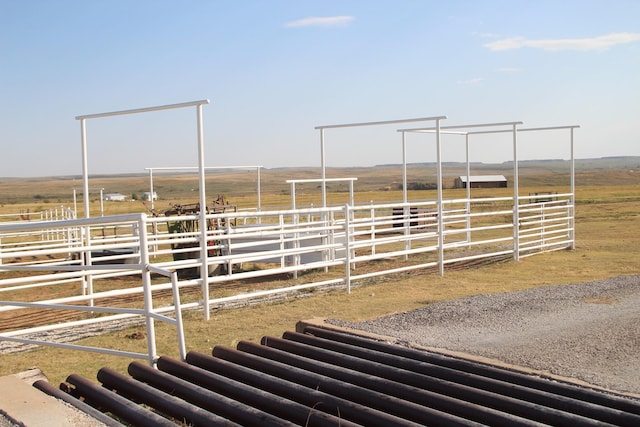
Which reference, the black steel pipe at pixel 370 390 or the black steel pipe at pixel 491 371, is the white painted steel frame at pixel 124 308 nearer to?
the black steel pipe at pixel 370 390

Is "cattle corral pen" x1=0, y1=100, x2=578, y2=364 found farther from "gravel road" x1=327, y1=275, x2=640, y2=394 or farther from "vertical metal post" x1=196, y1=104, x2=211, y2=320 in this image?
"gravel road" x1=327, y1=275, x2=640, y2=394

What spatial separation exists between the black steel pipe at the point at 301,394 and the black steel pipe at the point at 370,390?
13 centimetres

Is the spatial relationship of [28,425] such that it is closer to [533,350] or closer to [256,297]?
[533,350]

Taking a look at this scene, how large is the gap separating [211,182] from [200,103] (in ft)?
458

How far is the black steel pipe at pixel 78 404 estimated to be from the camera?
420 cm

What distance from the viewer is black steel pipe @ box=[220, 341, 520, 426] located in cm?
420

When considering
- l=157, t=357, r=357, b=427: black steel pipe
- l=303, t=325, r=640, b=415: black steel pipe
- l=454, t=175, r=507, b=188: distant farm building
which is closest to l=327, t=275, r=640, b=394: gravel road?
l=303, t=325, r=640, b=415: black steel pipe

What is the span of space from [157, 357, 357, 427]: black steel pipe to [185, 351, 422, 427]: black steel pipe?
5cm

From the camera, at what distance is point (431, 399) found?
4.56 metres

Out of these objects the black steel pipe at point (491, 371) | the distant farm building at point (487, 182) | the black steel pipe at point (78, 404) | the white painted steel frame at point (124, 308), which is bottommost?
the distant farm building at point (487, 182)

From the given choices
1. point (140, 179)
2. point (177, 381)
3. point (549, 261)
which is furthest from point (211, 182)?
point (177, 381)

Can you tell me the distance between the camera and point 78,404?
455 cm

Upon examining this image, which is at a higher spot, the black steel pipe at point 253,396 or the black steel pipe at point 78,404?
the black steel pipe at point 78,404

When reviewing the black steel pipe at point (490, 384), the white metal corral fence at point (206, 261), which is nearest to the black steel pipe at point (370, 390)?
the black steel pipe at point (490, 384)
